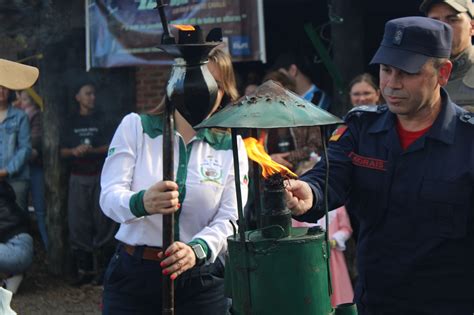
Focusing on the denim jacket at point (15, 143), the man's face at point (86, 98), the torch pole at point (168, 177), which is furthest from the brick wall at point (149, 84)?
the torch pole at point (168, 177)

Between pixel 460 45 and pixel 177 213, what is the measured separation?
195 cm

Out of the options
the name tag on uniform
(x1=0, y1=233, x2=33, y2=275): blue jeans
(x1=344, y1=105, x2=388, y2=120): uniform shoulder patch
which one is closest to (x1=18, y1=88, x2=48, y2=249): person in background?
(x1=0, y1=233, x2=33, y2=275): blue jeans

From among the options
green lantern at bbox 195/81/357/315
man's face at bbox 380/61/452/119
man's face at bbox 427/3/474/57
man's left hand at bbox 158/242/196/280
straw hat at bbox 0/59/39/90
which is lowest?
man's left hand at bbox 158/242/196/280

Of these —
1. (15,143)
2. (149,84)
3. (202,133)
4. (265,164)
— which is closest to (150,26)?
(149,84)

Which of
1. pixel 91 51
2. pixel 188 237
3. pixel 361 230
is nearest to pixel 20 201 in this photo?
pixel 91 51

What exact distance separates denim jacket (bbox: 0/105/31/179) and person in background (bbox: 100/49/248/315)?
493cm

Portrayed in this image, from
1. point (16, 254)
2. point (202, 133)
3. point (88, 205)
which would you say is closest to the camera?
point (202, 133)

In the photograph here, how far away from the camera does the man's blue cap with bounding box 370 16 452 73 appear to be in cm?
317

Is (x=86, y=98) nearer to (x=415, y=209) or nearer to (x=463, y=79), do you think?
(x=463, y=79)

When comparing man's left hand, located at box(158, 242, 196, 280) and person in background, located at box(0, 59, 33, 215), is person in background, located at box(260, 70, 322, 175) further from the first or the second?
man's left hand, located at box(158, 242, 196, 280)

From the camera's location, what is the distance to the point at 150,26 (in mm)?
8148

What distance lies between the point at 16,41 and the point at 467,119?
6864 millimetres

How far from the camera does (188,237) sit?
3695 mm

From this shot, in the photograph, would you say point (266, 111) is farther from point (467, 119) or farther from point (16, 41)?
point (16, 41)
